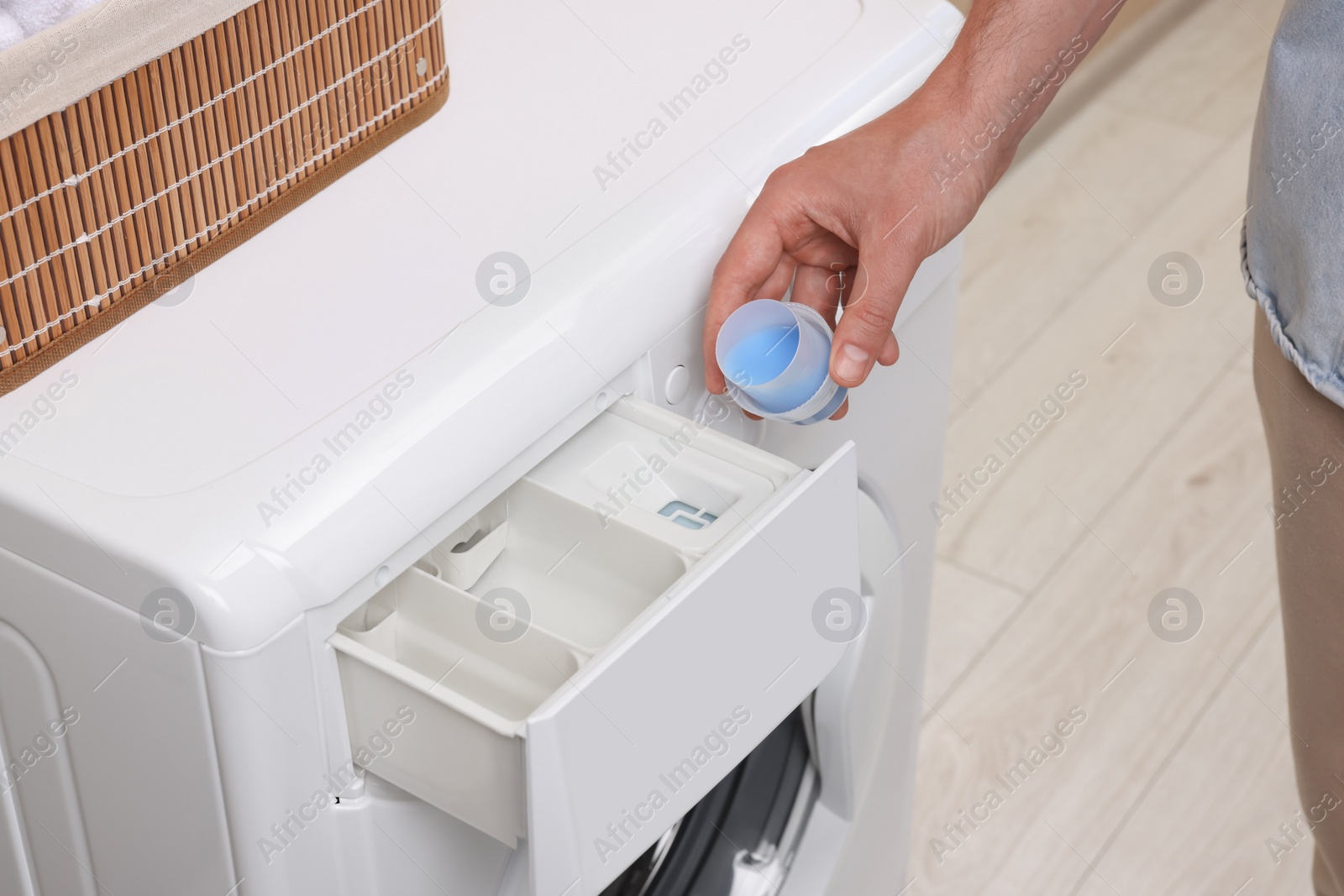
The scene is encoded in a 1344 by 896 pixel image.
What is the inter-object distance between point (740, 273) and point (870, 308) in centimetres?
7

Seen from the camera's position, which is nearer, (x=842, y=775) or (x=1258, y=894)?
(x=842, y=775)

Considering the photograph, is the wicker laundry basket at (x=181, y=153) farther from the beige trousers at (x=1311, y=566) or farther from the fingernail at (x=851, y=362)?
the beige trousers at (x=1311, y=566)

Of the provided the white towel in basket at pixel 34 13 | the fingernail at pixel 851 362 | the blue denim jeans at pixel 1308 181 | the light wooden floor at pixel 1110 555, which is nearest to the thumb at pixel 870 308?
the fingernail at pixel 851 362

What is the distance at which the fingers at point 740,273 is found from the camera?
61 cm

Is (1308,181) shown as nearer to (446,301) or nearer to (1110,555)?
(446,301)

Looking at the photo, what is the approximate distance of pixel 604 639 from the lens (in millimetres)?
554

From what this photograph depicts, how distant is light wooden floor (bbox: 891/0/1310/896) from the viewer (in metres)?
1.24

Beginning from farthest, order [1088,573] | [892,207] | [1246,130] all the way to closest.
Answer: [1246,130] < [1088,573] < [892,207]

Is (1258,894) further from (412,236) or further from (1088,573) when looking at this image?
(412,236)

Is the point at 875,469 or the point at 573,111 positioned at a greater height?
the point at 573,111

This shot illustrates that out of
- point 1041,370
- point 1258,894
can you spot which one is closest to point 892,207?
point 1258,894

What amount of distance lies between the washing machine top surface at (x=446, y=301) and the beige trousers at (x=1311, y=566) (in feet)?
0.85

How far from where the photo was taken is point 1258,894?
1.19 metres

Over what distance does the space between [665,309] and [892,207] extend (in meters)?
0.14
